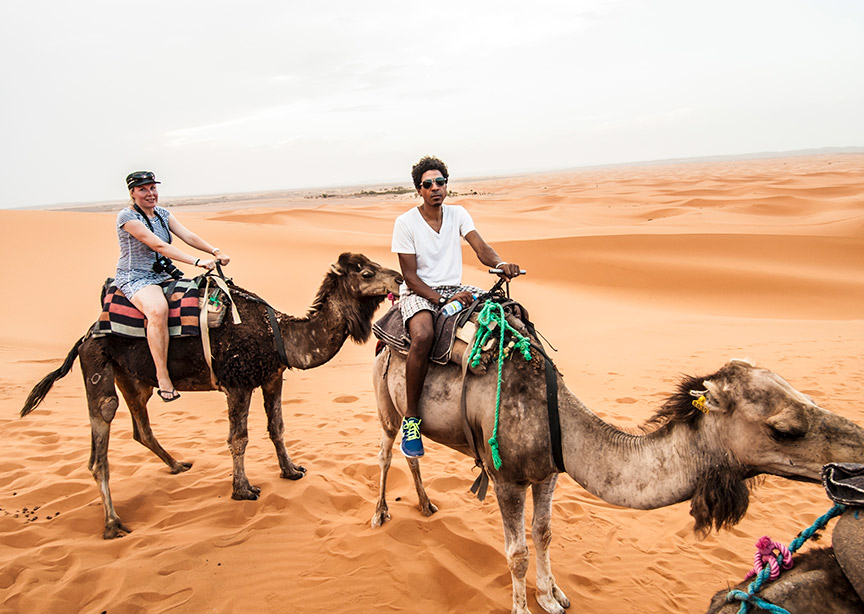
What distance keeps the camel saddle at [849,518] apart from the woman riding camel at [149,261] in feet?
14.3

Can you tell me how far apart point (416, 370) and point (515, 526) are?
Answer: 1.23 meters

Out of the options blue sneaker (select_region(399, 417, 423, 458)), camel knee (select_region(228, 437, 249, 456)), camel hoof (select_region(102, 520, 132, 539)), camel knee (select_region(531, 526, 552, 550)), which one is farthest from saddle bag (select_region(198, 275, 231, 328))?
camel knee (select_region(531, 526, 552, 550))

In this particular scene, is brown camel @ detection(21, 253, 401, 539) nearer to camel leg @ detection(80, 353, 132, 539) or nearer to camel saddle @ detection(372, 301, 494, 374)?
camel leg @ detection(80, 353, 132, 539)

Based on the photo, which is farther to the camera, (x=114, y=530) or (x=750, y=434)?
(x=114, y=530)

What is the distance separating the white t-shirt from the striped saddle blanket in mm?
2116

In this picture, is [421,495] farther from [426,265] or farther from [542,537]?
[426,265]

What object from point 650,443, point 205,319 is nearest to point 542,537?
point 650,443

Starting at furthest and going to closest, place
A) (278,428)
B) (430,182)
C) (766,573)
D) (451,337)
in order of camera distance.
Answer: (278,428)
(430,182)
(451,337)
(766,573)

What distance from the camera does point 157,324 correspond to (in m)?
4.69

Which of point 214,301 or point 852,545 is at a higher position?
point 214,301

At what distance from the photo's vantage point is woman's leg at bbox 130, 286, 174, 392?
4676mm

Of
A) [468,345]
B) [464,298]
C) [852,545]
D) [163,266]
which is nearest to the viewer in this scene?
[852,545]

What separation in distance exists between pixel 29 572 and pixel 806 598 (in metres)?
5.14

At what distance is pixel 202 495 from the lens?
5477 millimetres
